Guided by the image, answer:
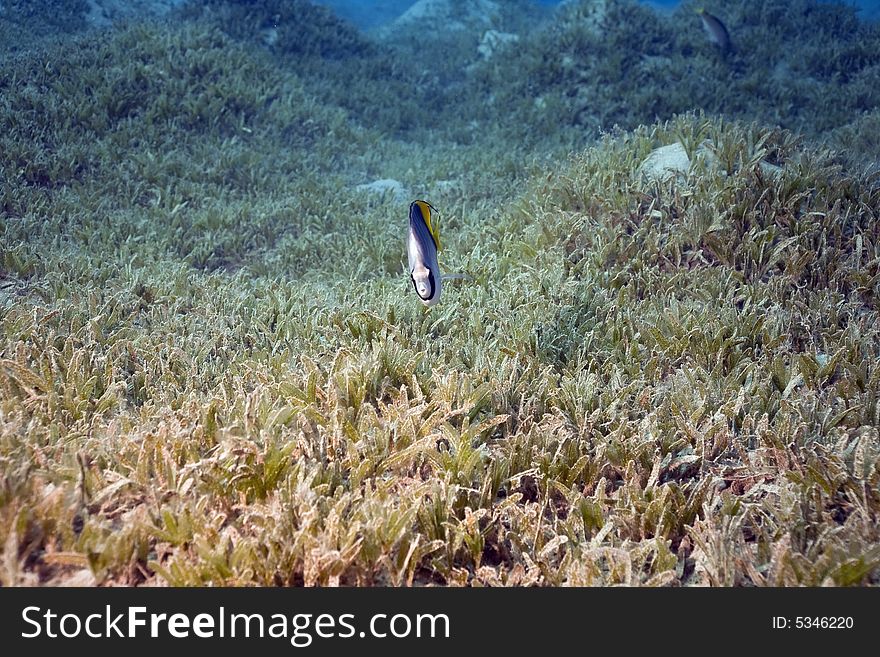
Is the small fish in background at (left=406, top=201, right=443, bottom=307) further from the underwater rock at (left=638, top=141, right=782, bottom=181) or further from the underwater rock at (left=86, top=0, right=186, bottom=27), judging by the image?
the underwater rock at (left=86, top=0, right=186, bottom=27)

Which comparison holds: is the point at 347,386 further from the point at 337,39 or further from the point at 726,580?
the point at 337,39

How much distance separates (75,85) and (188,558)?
444 inches

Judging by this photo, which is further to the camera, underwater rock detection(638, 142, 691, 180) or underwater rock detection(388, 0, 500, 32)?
underwater rock detection(388, 0, 500, 32)

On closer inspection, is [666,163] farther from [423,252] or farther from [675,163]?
[423,252]

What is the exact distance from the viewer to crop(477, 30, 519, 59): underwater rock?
1888 centimetres

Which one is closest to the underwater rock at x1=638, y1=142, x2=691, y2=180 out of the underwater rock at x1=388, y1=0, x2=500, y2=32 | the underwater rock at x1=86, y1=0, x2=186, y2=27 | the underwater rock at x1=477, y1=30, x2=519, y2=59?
the underwater rock at x1=477, y1=30, x2=519, y2=59

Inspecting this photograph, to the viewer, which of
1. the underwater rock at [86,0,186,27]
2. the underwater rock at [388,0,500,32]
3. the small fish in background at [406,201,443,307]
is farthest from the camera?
the underwater rock at [388,0,500,32]

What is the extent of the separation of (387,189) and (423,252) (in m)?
7.38

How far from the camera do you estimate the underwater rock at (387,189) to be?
32.0ft

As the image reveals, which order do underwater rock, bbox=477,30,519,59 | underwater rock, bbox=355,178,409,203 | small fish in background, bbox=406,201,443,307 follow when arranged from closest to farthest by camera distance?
small fish in background, bbox=406,201,443,307, underwater rock, bbox=355,178,409,203, underwater rock, bbox=477,30,519,59

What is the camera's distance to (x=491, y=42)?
64.0 ft

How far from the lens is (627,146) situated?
7.89 metres

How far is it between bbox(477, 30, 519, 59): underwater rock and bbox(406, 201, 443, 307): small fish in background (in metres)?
17.7

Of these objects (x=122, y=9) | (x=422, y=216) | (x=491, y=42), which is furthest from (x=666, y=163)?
(x=122, y=9)
